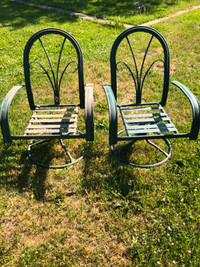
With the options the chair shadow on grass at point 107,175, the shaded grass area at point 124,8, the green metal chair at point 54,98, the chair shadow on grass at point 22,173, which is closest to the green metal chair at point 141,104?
the chair shadow on grass at point 107,175

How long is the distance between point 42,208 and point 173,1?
1072 centimetres

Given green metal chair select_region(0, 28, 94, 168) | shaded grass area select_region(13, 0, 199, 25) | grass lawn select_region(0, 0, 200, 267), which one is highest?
shaded grass area select_region(13, 0, 199, 25)

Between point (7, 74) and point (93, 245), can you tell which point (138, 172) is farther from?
point (7, 74)

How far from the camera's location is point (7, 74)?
4828mm

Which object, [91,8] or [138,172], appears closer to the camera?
[138,172]

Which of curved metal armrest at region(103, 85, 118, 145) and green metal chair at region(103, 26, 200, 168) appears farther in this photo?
green metal chair at region(103, 26, 200, 168)

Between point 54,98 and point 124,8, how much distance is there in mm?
7920

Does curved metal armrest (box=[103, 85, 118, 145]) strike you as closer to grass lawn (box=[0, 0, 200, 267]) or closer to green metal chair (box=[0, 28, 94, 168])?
green metal chair (box=[0, 28, 94, 168])

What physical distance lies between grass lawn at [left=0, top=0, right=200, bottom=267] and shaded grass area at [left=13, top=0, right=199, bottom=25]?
5.87 m

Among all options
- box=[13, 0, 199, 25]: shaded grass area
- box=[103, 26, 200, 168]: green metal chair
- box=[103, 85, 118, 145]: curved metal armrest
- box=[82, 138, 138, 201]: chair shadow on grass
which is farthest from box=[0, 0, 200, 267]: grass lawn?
box=[13, 0, 199, 25]: shaded grass area

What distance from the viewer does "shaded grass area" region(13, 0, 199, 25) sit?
8.16m

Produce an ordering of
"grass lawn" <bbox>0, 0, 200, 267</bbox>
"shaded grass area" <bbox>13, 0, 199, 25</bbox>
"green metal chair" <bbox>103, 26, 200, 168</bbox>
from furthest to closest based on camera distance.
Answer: "shaded grass area" <bbox>13, 0, 199, 25</bbox> < "green metal chair" <bbox>103, 26, 200, 168</bbox> < "grass lawn" <bbox>0, 0, 200, 267</bbox>

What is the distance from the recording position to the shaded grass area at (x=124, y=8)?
8.16 meters

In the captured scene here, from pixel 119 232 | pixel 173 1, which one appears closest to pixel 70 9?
pixel 173 1
